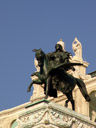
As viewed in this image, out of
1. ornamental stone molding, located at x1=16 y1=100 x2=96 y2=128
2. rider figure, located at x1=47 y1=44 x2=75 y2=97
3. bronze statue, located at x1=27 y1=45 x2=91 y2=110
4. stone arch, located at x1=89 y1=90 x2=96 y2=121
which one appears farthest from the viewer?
Answer: stone arch, located at x1=89 y1=90 x2=96 y2=121

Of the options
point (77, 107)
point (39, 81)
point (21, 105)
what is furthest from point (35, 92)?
point (39, 81)

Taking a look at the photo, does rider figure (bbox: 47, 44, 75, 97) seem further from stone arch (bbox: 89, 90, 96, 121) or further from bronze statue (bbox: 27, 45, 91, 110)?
stone arch (bbox: 89, 90, 96, 121)

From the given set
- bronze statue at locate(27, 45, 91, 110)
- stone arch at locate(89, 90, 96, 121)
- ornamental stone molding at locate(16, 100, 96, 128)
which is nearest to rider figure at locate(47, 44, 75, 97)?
bronze statue at locate(27, 45, 91, 110)

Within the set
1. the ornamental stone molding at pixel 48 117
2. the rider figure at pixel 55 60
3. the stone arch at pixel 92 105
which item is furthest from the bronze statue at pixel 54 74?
the stone arch at pixel 92 105

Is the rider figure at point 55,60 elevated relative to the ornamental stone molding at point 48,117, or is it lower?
elevated

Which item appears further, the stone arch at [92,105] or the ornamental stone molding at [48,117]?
the stone arch at [92,105]

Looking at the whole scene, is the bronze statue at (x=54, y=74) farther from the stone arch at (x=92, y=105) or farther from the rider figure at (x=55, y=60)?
the stone arch at (x=92, y=105)

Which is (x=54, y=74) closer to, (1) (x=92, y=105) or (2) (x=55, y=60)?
(2) (x=55, y=60)

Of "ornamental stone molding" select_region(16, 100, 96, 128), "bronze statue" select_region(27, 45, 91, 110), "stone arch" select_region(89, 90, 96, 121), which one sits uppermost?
"stone arch" select_region(89, 90, 96, 121)

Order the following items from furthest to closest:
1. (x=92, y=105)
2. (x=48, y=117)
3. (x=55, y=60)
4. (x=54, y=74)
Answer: (x=92, y=105)
(x=55, y=60)
(x=54, y=74)
(x=48, y=117)

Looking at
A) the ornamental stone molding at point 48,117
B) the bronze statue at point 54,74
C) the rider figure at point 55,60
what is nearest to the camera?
the ornamental stone molding at point 48,117

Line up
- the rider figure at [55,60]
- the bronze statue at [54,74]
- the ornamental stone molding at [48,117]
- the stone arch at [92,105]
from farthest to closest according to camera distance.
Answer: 1. the stone arch at [92,105]
2. the rider figure at [55,60]
3. the bronze statue at [54,74]
4. the ornamental stone molding at [48,117]

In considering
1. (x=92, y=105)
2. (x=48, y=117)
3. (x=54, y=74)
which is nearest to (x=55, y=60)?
(x=54, y=74)

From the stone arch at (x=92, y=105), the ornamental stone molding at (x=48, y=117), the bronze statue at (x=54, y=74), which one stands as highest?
the stone arch at (x=92, y=105)
